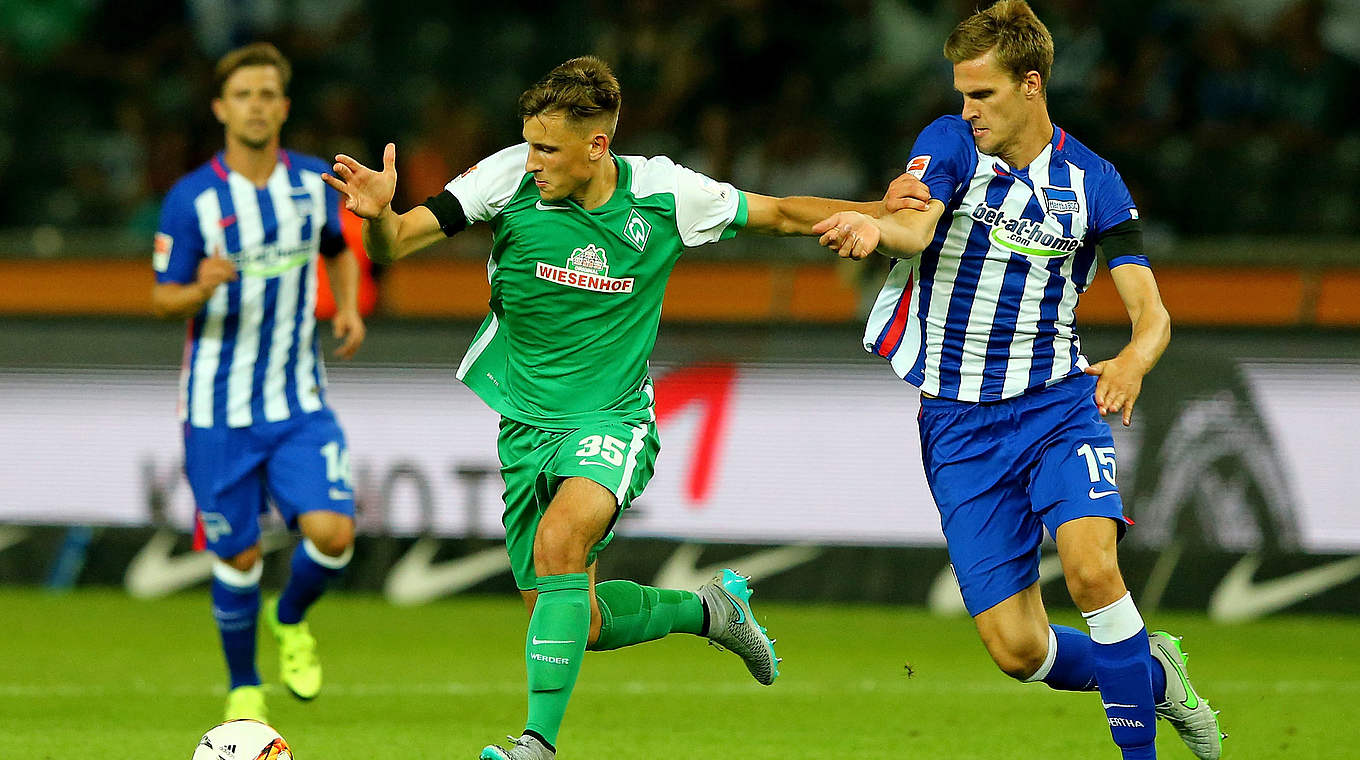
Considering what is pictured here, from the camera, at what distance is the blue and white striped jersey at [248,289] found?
6.66m

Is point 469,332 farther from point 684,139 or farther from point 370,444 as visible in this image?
point 684,139

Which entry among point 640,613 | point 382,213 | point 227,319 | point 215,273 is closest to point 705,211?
point 382,213

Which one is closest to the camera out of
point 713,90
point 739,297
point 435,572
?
point 435,572

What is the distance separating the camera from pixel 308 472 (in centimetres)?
664

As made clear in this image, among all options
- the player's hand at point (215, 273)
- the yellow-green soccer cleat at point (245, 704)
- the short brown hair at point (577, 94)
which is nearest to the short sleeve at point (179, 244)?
the player's hand at point (215, 273)

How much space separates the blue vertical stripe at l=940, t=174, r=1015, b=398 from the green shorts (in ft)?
3.03

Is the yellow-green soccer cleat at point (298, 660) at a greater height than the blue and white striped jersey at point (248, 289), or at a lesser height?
lesser

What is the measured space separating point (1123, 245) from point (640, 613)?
1.86 m

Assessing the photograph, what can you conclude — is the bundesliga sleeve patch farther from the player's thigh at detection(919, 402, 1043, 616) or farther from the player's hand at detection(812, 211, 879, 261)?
the player's thigh at detection(919, 402, 1043, 616)

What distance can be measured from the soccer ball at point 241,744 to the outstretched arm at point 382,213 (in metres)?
1.37

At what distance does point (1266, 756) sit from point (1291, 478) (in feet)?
10.6

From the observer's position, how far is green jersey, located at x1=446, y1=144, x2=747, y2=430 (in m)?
5.22

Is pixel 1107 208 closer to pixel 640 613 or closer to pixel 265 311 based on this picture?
pixel 640 613

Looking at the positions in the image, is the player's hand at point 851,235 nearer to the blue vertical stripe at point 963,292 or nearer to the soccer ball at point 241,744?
the blue vertical stripe at point 963,292
